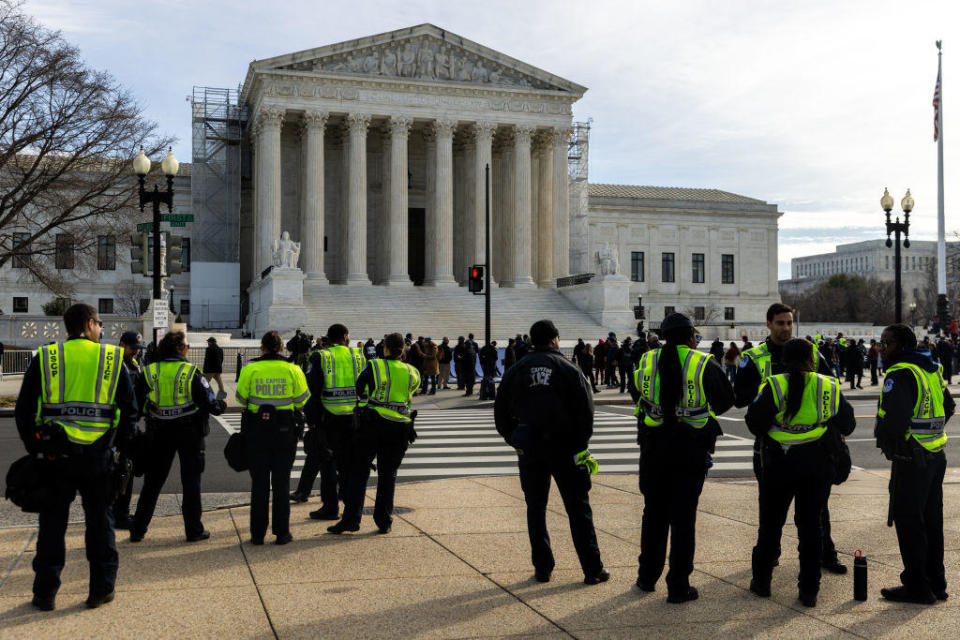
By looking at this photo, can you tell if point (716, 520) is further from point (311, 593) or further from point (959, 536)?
point (311, 593)

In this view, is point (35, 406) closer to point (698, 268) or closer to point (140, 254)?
point (140, 254)

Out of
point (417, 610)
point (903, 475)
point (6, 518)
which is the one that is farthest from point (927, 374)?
point (6, 518)

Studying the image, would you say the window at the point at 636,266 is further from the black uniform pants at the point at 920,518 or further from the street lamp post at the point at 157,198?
the black uniform pants at the point at 920,518

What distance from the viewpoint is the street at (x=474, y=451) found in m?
13.1

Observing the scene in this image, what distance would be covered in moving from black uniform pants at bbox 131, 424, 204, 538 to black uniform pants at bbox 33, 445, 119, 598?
1.96 m

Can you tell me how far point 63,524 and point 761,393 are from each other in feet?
15.7

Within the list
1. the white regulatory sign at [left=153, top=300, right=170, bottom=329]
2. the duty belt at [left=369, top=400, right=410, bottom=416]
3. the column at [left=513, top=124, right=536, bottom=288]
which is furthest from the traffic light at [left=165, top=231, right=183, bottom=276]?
the column at [left=513, top=124, right=536, bottom=288]

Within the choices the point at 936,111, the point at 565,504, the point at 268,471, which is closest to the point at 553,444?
the point at 565,504

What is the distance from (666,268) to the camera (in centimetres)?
7912

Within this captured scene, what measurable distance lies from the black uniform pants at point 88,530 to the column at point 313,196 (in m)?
48.1

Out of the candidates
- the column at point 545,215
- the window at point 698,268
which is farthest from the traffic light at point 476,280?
the window at point 698,268

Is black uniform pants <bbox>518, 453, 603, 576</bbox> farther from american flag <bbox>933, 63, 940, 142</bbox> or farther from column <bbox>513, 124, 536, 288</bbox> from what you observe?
column <bbox>513, 124, 536, 288</bbox>

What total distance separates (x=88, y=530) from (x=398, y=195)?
164 feet

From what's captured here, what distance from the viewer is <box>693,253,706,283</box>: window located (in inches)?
3140
